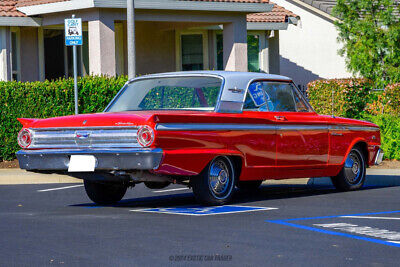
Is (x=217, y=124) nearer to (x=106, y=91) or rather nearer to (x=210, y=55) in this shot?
(x=106, y=91)

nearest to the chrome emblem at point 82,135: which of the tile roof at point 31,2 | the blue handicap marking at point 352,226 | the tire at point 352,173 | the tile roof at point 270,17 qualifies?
the blue handicap marking at point 352,226

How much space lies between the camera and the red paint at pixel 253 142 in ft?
34.1

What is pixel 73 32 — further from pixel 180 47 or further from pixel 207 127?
pixel 180 47

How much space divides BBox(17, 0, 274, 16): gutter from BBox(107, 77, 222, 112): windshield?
1050cm

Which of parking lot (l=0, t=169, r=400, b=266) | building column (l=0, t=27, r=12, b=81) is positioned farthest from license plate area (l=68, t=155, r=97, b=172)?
building column (l=0, t=27, r=12, b=81)

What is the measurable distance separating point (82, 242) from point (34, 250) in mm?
A: 548

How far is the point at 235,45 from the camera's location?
25.5m

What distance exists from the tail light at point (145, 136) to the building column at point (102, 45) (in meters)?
12.6

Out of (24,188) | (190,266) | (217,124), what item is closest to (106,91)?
(24,188)

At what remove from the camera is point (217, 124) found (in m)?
11.0

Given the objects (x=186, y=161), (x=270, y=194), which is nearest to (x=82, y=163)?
(x=186, y=161)

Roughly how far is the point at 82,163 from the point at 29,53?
53.0 feet

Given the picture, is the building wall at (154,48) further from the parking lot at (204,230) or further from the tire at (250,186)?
the parking lot at (204,230)

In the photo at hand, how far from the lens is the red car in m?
10.4
